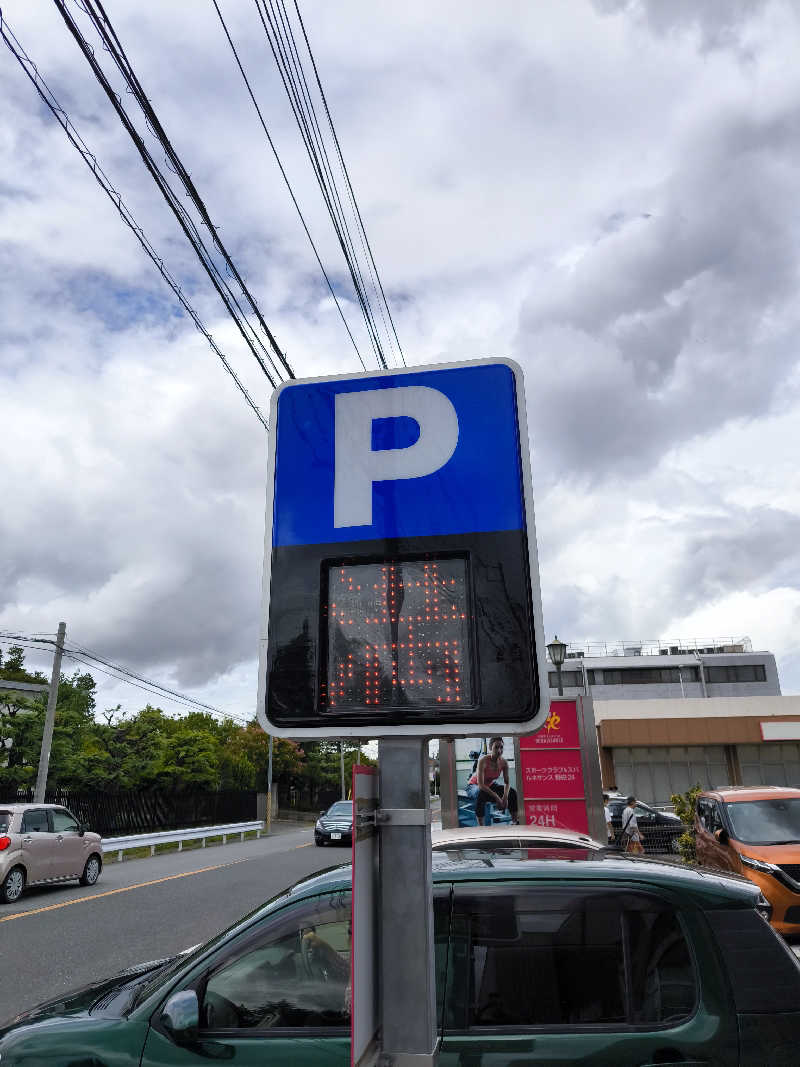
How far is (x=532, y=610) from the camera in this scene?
1.89 metres

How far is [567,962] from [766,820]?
8944 mm

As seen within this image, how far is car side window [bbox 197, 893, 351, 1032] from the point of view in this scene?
9.77 feet

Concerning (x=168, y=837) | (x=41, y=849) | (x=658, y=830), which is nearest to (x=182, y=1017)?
(x=41, y=849)

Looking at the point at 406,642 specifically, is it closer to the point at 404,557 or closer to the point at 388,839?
the point at 404,557

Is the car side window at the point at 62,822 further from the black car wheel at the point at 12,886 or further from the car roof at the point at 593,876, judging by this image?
the car roof at the point at 593,876

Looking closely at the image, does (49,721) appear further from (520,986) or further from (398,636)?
(398,636)

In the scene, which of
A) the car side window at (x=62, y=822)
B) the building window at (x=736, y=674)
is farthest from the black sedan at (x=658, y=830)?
the building window at (x=736, y=674)

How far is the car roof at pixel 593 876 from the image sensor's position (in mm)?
3047

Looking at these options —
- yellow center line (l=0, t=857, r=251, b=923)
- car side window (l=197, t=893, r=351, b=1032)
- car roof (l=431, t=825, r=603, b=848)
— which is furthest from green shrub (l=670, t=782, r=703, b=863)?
car side window (l=197, t=893, r=351, b=1032)

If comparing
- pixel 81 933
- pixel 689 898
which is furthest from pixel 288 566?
pixel 81 933

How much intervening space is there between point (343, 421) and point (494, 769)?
40.7ft

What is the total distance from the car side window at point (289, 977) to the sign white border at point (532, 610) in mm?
1594

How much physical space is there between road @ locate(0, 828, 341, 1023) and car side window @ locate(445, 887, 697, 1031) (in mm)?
4939

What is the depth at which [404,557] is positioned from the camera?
201 centimetres
